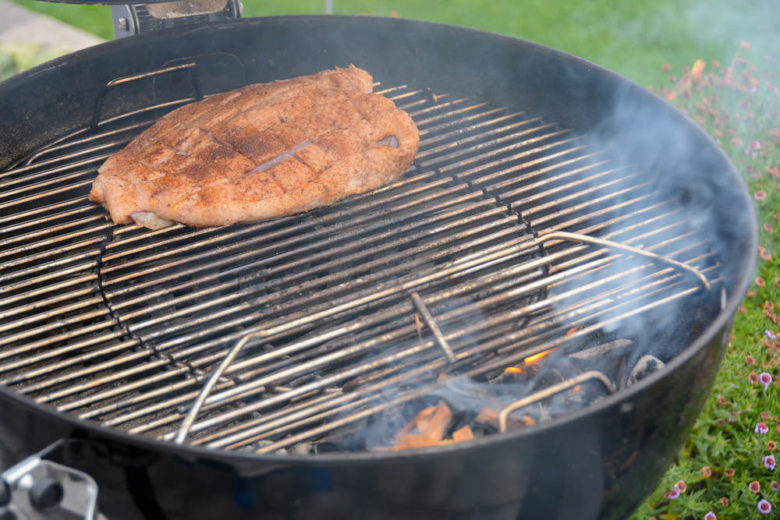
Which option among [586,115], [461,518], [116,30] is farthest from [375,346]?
[116,30]

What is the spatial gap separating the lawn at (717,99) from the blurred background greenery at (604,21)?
1 cm

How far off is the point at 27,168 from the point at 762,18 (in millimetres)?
6718

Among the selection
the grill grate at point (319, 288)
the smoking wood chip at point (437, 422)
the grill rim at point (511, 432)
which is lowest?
the smoking wood chip at point (437, 422)

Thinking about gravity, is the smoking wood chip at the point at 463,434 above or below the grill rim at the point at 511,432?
below

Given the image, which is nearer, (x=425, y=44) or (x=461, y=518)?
(x=461, y=518)

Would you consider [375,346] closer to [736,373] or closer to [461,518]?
[461,518]

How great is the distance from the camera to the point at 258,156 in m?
2.94

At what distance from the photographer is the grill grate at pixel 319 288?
7.42 feet

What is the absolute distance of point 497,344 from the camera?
7.63 feet

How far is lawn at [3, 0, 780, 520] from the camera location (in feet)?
9.97

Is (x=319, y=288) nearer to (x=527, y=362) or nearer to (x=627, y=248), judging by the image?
(x=527, y=362)

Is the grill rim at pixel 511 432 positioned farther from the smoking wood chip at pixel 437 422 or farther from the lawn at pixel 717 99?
the lawn at pixel 717 99

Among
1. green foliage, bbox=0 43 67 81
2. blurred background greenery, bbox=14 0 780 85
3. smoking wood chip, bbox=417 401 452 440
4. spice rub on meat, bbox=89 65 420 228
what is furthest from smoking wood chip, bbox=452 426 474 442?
green foliage, bbox=0 43 67 81

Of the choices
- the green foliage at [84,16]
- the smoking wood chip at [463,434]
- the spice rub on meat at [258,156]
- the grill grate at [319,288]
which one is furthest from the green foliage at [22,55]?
the smoking wood chip at [463,434]
